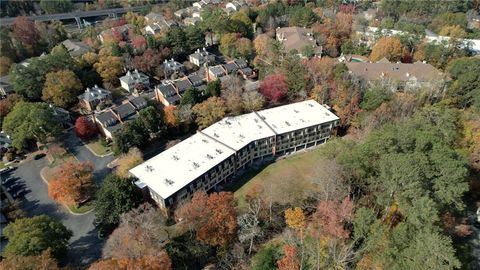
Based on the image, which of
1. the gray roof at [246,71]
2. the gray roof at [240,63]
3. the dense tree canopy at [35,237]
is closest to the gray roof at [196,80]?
the gray roof at [246,71]

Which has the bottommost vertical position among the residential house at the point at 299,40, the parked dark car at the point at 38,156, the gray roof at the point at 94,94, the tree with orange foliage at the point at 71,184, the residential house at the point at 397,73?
the parked dark car at the point at 38,156

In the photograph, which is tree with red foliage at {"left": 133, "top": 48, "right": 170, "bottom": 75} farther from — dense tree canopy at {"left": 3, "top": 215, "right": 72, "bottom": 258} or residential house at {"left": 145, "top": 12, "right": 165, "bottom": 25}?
dense tree canopy at {"left": 3, "top": 215, "right": 72, "bottom": 258}

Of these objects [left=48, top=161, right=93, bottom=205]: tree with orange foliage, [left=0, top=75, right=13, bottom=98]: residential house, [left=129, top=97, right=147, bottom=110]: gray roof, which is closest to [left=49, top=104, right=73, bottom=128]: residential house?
[left=0, top=75, right=13, bottom=98]: residential house

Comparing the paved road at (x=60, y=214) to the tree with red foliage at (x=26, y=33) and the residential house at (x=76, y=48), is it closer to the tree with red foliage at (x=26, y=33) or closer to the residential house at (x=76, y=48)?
the residential house at (x=76, y=48)

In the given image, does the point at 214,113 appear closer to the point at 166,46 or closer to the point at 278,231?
the point at 278,231

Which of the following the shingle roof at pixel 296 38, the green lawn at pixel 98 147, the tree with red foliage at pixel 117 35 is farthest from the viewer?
the tree with red foliage at pixel 117 35

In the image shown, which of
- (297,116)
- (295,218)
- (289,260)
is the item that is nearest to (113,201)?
(289,260)
